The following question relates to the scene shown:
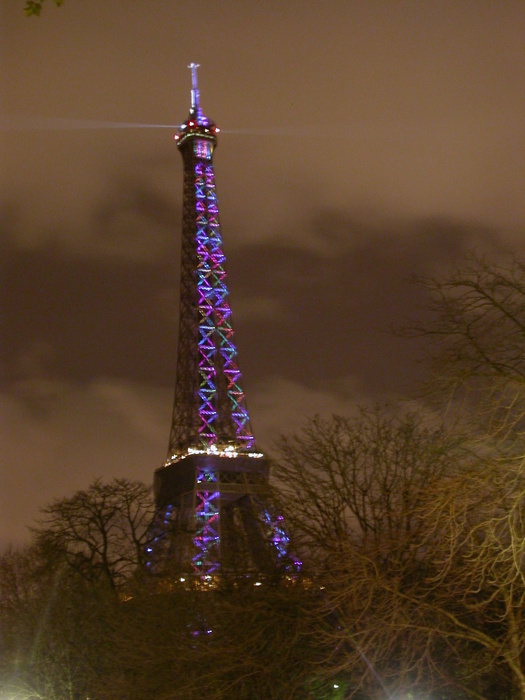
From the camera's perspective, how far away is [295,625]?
1623cm

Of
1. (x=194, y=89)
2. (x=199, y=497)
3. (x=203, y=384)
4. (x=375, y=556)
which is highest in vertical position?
(x=194, y=89)

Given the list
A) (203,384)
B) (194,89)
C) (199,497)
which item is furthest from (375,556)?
(194,89)

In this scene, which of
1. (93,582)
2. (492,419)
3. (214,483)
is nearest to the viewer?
(492,419)

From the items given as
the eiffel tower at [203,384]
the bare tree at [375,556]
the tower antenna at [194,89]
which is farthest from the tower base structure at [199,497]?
the tower antenna at [194,89]

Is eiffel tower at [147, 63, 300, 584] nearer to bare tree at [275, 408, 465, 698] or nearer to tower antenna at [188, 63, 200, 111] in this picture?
tower antenna at [188, 63, 200, 111]

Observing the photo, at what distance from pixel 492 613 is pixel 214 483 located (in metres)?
51.1

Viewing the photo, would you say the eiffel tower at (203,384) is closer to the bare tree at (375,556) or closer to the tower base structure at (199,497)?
the tower base structure at (199,497)

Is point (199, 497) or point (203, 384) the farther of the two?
point (203, 384)

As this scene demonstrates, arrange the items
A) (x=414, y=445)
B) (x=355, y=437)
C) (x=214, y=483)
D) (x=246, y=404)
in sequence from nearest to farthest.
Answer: (x=414, y=445)
(x=355, y=437)
(x=214, y=483)
(x=246, y=404)

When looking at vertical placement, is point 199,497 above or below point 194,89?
below

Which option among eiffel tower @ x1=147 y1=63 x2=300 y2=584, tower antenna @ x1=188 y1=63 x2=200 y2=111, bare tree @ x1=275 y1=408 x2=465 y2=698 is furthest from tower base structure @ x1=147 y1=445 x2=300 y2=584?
tower antenna @ x1=188 y1=63 x2=200 y2=111

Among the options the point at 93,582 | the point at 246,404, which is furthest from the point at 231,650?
the point at 246,404

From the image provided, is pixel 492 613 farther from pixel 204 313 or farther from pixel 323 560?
pixel 204 313

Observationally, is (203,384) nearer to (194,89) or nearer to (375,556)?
(194,89)
